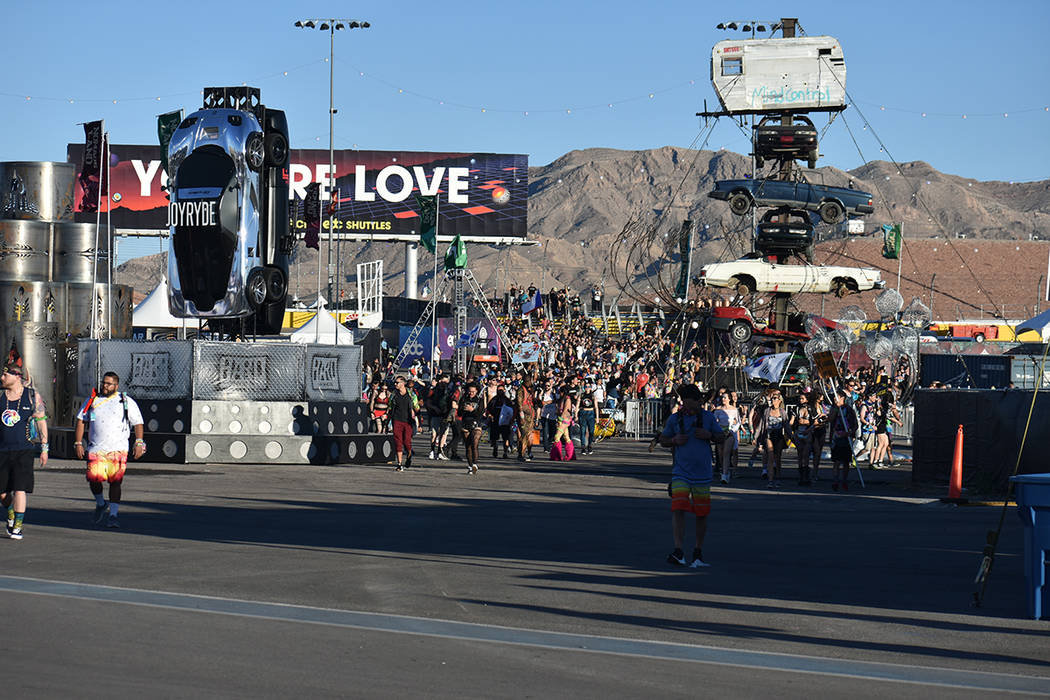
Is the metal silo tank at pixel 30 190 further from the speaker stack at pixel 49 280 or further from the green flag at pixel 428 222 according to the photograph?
the green flag at pixel 428 222

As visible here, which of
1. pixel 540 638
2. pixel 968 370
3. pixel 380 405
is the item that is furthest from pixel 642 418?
pixel 540 638

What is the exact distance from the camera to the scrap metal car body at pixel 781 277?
161 feet

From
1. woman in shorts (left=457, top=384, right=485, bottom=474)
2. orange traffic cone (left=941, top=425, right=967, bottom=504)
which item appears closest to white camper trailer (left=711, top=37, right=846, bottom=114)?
woman in shorts (left=457, top=384, right=485, bottom=474)

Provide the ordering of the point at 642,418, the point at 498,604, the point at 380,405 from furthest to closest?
the point at 642,418 < the point at 380,405 < the point at 498,604

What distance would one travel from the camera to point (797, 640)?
8.30 meters

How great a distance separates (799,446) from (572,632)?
1425cm

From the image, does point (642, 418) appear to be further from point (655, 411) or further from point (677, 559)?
point (677, 559)

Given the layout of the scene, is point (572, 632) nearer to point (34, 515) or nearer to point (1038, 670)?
point (1038, 670)

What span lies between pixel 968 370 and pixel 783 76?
2396cm

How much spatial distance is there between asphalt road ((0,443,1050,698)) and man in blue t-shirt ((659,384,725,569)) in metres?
0.35

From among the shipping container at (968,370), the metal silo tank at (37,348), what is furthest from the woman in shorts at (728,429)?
the metal silo tank at (37,348)

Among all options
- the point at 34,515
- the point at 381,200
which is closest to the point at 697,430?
the point at 34,515

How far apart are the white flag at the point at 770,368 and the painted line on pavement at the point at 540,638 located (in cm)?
2491

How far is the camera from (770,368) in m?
33.8
